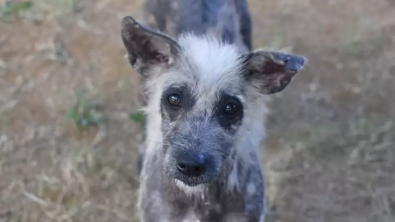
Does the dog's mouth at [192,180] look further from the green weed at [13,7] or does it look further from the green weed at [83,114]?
the green weed at [13,7]

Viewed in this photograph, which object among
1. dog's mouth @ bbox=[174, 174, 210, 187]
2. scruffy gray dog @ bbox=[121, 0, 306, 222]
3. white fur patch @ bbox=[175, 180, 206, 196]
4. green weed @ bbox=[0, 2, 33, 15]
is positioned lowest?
dog's mouth @ bbox=[174, 174, 210, 187]

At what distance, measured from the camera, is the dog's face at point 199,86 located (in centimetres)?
269

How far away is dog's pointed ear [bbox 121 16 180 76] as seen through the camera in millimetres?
2703

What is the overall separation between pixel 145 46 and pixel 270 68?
579mm

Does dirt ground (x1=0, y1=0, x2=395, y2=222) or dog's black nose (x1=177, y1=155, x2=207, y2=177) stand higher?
dirt ground (x1=0, y1=0, x2=395, y2=222)

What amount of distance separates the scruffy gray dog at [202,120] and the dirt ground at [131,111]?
90 cm

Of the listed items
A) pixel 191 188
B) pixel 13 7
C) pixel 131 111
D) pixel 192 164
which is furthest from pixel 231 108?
pixel 13 7

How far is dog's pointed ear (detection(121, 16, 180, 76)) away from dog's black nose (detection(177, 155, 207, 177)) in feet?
1.75

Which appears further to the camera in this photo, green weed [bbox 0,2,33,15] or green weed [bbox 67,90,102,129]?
green weed [bbox 0,2,33,15]

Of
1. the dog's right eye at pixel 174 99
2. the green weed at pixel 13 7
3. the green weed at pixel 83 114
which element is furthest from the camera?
the green weed at pixel 13 7

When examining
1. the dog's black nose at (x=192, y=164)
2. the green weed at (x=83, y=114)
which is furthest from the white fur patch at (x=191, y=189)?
the green weed at (x=83, y=114)

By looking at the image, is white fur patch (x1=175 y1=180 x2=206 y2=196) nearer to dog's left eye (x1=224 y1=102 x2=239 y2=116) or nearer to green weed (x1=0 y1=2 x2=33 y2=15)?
dog's left eye (x1=224 y1=102 x2=239 y2=116)

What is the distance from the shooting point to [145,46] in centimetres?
289

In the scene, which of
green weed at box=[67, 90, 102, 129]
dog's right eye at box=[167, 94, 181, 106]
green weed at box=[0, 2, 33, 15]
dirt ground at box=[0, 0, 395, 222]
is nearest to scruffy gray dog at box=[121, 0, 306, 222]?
dog's right eye at box=[167, 94, 181, 106]
